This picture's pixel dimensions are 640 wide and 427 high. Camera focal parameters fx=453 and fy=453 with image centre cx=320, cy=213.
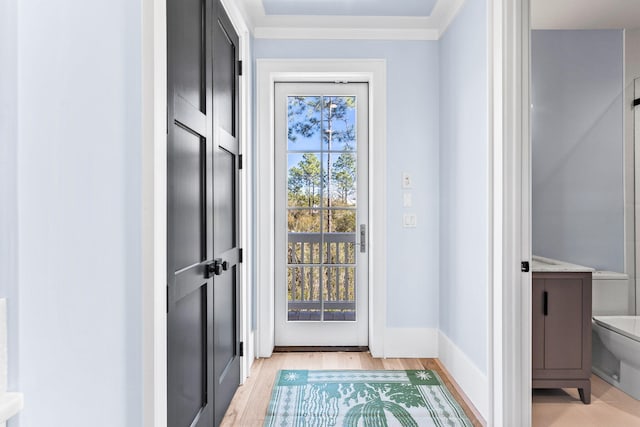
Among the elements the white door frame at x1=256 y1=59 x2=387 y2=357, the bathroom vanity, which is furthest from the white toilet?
the white door frame at x1=256 y1=59 x2=387 y2=357

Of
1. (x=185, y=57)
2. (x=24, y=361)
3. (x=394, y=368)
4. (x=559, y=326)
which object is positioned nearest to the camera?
(x=24, y=361)

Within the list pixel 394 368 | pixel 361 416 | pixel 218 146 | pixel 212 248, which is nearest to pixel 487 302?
pixel 361 416

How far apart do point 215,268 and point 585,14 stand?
3.13m

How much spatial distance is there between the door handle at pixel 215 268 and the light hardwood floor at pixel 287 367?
82cm

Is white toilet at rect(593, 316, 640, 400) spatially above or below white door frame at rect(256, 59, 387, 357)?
below

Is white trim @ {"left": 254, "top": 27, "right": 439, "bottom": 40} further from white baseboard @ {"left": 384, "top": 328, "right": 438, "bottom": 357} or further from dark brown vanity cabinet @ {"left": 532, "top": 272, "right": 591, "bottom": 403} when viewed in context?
white baseboard @ {"left": 384, "top": 328, "right": 438, "bottom": 357}

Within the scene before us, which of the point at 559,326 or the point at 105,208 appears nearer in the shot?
the point at 105,208

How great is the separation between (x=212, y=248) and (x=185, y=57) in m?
0.88

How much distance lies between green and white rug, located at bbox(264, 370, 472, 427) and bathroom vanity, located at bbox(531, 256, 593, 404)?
59 cm

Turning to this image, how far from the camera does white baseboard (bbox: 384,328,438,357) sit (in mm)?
3420

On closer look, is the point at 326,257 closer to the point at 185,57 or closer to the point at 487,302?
the point at 487,302

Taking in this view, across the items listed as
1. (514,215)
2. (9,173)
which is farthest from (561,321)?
(9,173)

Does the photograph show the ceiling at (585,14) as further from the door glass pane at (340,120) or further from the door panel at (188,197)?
the door panel at (188,197)

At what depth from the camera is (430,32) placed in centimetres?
340
